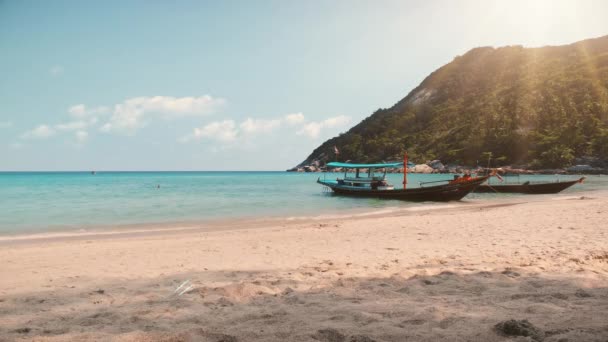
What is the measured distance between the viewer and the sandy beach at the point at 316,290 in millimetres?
3963

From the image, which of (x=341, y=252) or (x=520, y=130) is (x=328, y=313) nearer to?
(x=341, y=252)

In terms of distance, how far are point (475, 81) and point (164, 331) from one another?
17810 centimetres

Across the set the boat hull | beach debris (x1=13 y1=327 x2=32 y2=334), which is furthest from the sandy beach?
the boat hull

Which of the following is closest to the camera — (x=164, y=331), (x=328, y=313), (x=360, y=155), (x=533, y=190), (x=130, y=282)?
(x=164, y=331)

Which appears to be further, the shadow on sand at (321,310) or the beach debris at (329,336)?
the shadow on sand at (321,310)

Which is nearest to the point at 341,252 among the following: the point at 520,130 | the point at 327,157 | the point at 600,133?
the point at 600,133

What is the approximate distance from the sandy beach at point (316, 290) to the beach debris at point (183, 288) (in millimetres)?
91

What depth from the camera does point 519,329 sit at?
3.64 meters

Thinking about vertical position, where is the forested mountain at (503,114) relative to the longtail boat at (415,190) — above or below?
above

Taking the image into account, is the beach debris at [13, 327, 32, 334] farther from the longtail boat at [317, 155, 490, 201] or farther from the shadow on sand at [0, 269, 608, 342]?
the longtail boat at [317, 155, 490, 201]

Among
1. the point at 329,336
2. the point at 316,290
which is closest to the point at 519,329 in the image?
the point at 329,336

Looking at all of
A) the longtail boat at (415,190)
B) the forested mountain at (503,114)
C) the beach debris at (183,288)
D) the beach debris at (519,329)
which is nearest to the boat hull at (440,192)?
the longtail boat at (415,190)

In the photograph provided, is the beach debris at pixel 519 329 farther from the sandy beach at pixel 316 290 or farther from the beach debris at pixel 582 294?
the beach debris at pixel 582 294

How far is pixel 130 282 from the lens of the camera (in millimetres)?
6719
